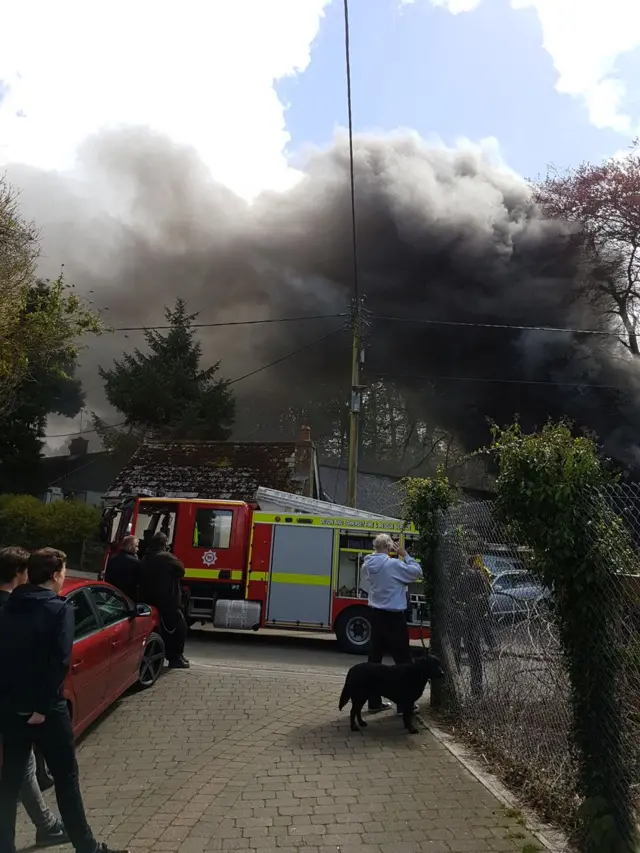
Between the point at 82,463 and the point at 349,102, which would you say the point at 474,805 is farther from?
the point at 82,463

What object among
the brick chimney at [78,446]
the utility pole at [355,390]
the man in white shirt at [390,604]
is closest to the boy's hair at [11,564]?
the man in white shirt at [390,604]

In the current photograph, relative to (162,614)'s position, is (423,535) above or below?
above

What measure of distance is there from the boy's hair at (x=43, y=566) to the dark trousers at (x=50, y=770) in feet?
1.86

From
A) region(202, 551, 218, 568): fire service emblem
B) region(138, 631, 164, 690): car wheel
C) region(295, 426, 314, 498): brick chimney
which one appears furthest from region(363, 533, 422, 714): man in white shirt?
region(295, 426, 314, 498): brick chimney

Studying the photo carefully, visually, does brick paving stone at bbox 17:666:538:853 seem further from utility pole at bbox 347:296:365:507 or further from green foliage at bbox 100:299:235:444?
green foliage at bbox 100:299:235:444

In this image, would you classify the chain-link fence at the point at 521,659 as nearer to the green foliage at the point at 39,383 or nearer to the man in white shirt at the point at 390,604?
the man in white shirt at the point at 390,604

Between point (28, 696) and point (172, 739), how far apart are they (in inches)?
84.0

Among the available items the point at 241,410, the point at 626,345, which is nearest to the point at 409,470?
the point at 241,410

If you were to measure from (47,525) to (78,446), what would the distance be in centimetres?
1845

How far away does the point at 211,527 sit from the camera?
10023mm

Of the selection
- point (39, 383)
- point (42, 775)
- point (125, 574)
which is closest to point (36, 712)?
point (42, 775)

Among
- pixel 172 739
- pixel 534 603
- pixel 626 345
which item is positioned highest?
pixel 626 345

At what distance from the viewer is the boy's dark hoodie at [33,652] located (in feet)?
8.84

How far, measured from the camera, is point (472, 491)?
22719mm
